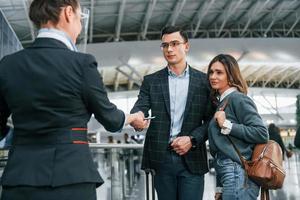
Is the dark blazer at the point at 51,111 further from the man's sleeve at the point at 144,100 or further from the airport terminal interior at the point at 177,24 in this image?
the airport terminal interior at the point at 177,24

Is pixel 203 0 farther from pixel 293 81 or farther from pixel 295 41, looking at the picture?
pixel 293 81

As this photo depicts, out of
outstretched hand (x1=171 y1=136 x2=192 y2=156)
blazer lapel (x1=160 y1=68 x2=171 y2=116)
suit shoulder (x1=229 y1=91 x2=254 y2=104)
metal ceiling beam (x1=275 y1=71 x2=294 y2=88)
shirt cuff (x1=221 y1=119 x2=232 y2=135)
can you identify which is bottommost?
outstretched hand (x1=171 y1=136 x2=192 y2=156)

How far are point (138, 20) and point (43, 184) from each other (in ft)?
77.7

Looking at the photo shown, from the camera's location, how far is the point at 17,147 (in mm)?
1638

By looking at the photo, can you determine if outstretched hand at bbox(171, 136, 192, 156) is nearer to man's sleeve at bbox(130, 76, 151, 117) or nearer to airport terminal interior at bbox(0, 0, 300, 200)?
man's sleeve at bbox(130, 76, 151, 117)

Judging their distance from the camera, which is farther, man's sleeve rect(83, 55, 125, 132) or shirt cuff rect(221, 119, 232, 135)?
shirt cuff rect(221, 119, 232, 135)

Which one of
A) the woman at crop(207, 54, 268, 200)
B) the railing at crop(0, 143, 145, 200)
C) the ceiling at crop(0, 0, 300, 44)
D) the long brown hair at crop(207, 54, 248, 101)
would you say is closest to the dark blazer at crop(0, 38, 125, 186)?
the woman at crop(207, 54, 268, 200)

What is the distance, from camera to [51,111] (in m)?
1.59

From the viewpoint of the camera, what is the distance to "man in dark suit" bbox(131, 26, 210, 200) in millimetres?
2457

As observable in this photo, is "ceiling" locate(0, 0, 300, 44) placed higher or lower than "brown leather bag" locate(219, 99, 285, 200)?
higher

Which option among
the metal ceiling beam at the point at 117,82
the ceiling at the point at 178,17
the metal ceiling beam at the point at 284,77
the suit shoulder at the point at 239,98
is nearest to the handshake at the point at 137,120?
the suit shoulder at the point at 239,98

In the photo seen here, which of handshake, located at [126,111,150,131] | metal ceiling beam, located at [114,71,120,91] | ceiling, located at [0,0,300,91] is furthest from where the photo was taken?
metal ceiling beam, located at [114,71,120,91]

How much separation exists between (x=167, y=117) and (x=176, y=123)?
0.07 meters

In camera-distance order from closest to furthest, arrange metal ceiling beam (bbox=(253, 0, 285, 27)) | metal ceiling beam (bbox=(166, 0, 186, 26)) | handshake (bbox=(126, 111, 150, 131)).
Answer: handshake (bbox=(126, 111, 150, 131)) → metal ceiling beam (bbox=(166, 0, 186, 26)) → metal ceiling beam (bbox=(253, 0, 285, 27))
